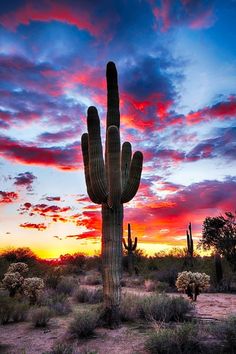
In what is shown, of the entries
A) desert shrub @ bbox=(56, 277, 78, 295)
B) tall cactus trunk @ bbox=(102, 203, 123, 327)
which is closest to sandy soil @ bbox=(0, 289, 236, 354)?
tall cactus trunk @ bbox=(102, 203, 123, 327)

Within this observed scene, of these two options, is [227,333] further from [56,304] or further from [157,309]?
[56,304]

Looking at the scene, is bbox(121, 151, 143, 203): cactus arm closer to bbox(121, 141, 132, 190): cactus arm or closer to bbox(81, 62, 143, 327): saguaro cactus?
bbox(81, 62, 143, 327): saguaro cactus

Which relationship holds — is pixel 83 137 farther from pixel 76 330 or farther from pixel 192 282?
pixel 192 282

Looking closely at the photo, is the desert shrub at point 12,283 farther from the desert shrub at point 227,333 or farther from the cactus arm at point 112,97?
the desert shrub at point 227,333

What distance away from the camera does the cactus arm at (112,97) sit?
1030cm

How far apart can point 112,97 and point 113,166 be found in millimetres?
2211

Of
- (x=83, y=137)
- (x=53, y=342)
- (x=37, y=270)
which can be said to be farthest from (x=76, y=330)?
(x=37, y=270)

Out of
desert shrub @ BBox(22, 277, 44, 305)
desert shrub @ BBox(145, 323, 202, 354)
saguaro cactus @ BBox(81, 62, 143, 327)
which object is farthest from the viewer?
desert shrub @ BBox(22, 277, 44, 305)

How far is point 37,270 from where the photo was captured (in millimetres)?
19422

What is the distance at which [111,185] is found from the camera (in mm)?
9367

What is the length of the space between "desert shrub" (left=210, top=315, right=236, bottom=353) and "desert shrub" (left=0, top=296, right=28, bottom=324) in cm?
597

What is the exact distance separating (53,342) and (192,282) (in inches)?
259

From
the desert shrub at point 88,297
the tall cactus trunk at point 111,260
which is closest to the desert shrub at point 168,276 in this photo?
the desert shrub at point 88,297

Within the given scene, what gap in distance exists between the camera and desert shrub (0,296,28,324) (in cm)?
1061
